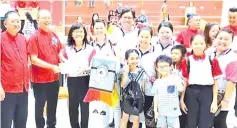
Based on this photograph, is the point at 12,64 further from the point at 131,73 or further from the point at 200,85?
the point at 200,85

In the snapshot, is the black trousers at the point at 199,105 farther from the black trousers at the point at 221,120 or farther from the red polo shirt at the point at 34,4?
the red polo shirt at the point at 34,4

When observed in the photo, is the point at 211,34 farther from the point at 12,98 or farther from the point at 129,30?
the point at 12,98

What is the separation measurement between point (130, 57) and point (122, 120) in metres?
0.65

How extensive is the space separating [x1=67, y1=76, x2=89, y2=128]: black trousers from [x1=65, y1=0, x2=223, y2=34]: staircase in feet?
30.6

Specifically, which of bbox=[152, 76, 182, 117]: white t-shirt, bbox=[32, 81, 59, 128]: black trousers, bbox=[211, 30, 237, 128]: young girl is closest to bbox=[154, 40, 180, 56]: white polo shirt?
bbox=[152, 76, 182, 117]: white t-shirt

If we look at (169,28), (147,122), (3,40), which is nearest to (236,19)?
(169,28)

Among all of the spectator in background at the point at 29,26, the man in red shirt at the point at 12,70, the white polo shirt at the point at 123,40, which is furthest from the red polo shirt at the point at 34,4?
the man in red shirt at the point at 12,70

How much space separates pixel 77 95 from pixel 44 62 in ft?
1.52

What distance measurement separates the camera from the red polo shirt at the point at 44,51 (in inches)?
131

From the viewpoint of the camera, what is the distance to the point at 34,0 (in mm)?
10602

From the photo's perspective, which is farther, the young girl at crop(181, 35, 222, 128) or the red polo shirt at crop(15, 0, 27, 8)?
the red polo shirt at crop(15, 0, 27, 8)

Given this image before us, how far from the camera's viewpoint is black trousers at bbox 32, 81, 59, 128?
11.5 feet

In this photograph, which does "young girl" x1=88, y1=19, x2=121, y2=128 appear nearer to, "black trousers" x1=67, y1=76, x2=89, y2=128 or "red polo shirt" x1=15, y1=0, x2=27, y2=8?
"black trousers" x1=67, y1=76, x2=89, y2=128

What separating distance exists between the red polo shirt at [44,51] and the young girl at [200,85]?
128 centimetres
